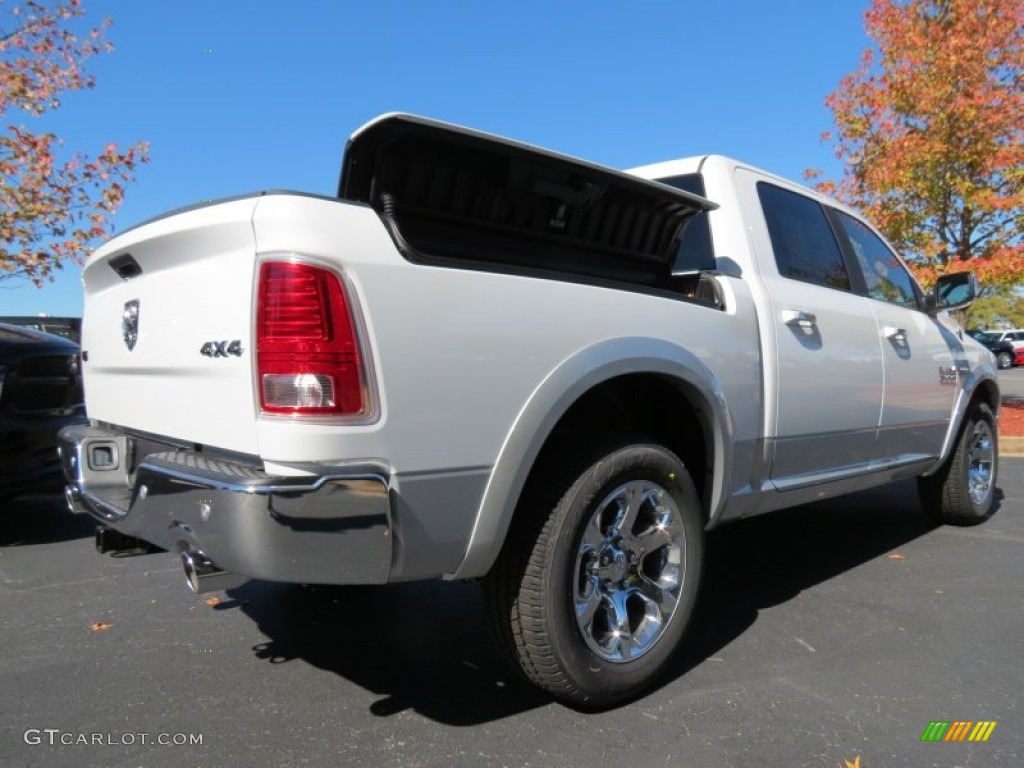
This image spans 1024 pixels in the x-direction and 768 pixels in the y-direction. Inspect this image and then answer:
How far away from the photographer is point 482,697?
8.29 feet

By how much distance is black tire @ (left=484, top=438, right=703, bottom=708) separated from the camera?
7.22 ft

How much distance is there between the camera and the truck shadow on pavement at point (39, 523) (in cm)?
480

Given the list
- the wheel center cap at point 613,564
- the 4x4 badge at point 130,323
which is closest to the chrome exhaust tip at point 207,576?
the 4x4 badge at point 130,323

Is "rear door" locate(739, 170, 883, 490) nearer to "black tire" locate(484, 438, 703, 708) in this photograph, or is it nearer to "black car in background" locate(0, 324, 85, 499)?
"black tire" locate(484, 438, 703, 708)

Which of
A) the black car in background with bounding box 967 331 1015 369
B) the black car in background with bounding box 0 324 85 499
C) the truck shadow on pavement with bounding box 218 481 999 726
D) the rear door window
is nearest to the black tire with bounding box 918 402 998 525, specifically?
the truck shadow on pavement with bounding box 218 481 999 726

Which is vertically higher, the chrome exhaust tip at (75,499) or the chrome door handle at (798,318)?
the chrome door handle at (798,318)

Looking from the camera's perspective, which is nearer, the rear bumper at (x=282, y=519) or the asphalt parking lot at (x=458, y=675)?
the rear bumper at (x=282, y=519)

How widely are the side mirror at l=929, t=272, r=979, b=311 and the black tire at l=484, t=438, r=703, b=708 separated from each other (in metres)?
2.97

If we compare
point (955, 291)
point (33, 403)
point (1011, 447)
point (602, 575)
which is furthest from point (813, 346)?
point (1011, 447)

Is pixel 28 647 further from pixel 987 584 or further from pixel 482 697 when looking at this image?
pixel 987 584

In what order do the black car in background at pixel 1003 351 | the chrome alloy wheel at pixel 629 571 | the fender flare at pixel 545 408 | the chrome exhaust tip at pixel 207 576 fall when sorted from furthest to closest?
1. the black car in background at pixel 1003 351
2. the chrome alloy wheel at pixel 629 571
3. the fender flare at pixel 545 408
4. the chrome exhaust tip at pixel 207 576

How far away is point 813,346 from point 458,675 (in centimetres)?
212

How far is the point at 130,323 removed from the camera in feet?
8.32

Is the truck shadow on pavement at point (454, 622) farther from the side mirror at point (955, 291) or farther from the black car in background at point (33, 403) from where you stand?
the black car in background at point (33, 403)
